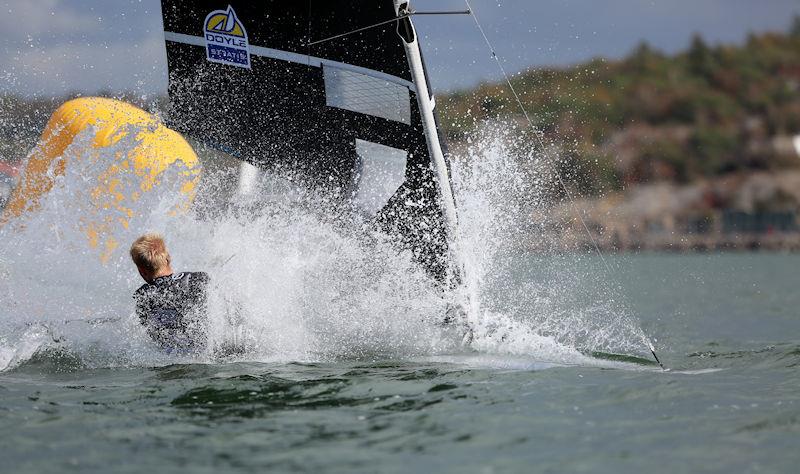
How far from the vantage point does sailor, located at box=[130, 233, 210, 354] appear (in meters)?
6.17

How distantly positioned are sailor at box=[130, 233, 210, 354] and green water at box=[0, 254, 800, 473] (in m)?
0.28

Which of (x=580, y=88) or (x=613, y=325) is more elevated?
(x=580, y=88)

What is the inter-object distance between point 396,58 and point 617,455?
362 cm

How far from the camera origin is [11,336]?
6.84 metres

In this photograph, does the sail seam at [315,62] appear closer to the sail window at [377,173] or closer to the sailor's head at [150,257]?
the sail window at [377,173]

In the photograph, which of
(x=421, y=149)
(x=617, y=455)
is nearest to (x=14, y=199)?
(x=421, y=149)

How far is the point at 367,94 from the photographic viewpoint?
23.5 feet

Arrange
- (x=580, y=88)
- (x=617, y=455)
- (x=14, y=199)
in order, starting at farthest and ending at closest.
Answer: (x=580, y=88)
(x=14, y=199)
(x=617, y=455)

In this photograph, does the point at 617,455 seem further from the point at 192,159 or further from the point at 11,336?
the point at 192,159

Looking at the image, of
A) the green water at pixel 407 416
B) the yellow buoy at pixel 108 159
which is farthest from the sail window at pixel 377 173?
the yellow buoy at pixel 108 159

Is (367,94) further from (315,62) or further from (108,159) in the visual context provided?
(108,159)

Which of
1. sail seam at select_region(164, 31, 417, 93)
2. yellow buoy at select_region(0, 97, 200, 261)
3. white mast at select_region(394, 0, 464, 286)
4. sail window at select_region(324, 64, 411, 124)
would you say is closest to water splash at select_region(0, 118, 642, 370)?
yellow buoy at select_region(0, 97, 200, 261)

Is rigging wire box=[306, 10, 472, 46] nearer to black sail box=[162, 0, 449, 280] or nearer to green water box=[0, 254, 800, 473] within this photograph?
black sail box=[162, 0, 449, 280]

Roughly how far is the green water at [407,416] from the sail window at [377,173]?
4.72 ft
